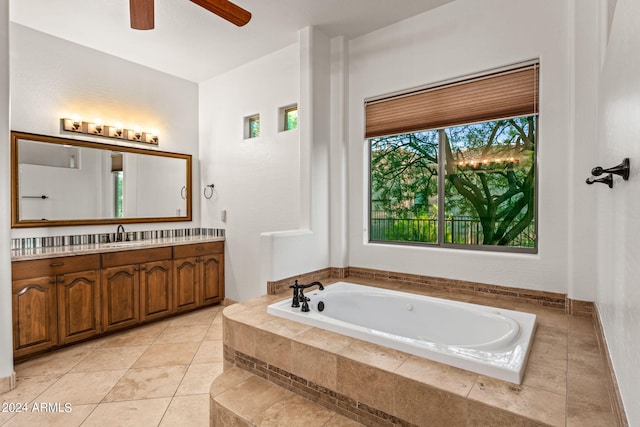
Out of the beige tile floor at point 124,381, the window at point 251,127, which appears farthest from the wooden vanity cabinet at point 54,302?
the window at point 251,127

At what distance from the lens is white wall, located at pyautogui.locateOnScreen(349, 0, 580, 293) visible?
233 centimetres

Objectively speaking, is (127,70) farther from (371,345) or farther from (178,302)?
(371,345)

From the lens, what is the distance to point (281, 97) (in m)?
3.62

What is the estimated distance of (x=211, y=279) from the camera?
4.04 m

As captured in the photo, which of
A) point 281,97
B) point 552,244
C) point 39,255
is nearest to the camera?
point 552,244

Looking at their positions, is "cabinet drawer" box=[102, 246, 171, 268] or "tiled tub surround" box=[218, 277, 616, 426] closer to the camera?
Answer: "tiled tub surround" box=[218, 277, 616, 426]

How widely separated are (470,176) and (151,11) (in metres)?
2.50

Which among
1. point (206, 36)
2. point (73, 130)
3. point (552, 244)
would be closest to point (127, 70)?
point (73, 130)

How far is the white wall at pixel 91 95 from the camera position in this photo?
10.1ft

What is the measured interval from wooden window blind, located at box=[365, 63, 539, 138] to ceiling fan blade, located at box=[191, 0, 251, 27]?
5.07 feet

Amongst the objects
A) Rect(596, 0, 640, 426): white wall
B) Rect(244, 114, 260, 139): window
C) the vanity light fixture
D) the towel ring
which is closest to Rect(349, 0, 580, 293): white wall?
Rect(596, 0, 640, 426): white wall

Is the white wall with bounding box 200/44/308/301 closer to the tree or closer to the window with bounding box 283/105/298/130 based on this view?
the window with bounding box 283/105/298/130

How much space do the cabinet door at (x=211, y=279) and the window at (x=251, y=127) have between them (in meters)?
1.50

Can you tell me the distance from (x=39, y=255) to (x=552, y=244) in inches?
154
